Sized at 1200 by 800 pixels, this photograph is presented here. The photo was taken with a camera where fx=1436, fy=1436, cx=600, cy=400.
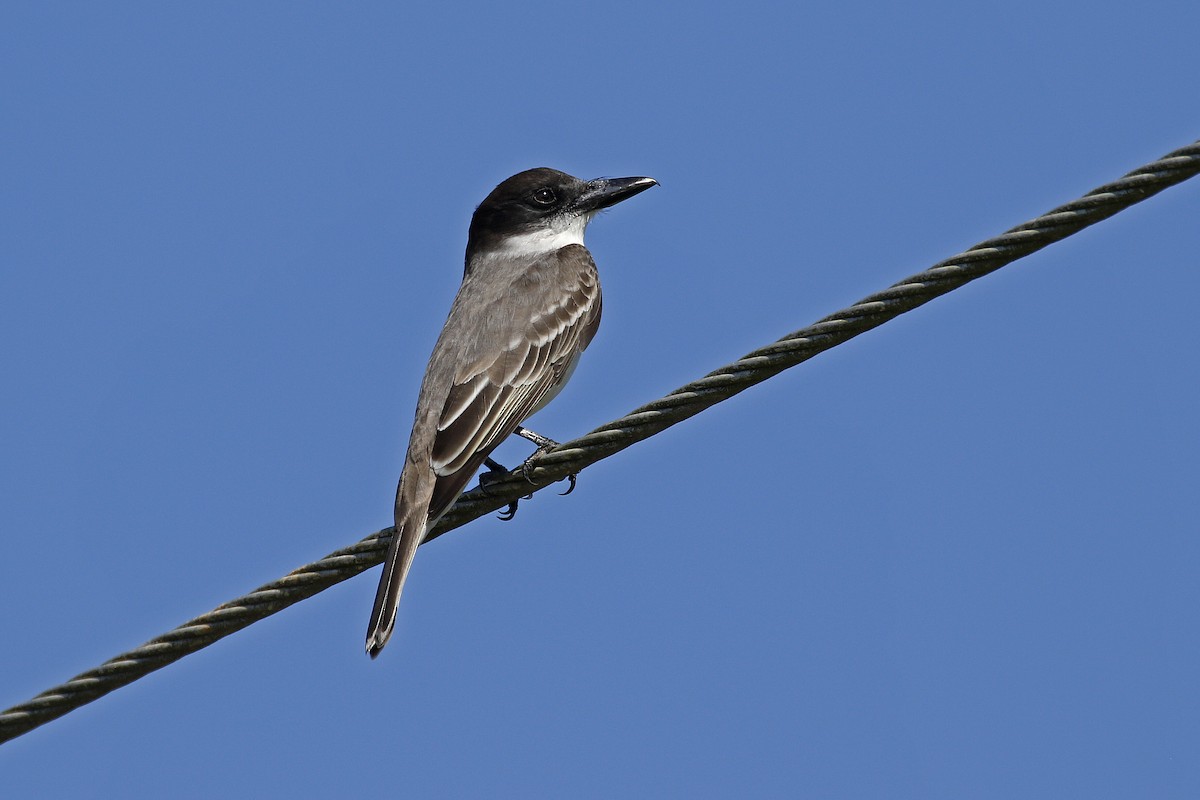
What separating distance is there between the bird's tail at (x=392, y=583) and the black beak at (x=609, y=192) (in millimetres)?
4481

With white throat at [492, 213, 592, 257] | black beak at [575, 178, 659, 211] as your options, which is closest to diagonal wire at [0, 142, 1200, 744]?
white throat at [492, 213, 592, 257]

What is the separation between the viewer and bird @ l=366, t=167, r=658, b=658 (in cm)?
793

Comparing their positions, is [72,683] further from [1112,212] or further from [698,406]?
[1112,212]

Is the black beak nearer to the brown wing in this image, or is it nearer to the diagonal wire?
the brown wing

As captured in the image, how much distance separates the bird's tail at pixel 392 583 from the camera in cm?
753

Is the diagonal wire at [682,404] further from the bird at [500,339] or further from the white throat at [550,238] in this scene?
the white throat at [550,238]

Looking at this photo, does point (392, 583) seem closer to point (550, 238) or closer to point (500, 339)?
point (500, 339)

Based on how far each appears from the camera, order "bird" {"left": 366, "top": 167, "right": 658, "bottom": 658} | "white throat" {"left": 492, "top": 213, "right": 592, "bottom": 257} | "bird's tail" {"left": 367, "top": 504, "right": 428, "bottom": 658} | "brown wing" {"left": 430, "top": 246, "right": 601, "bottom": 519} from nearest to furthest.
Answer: "bird's tail" {"left": 367, "top": 504, "right": 428, "bottom": 658}
"bird" {"left": 366, "top": 167, "right": 658, "bottom": 658}
"brown wing" {"left": 430, "top": 246, "right": 601, "bottom": 519}
"white throat" {"left": 492, "top": 213, "right": 592, "bottom": 257}

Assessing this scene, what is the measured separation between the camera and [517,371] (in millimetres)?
9242

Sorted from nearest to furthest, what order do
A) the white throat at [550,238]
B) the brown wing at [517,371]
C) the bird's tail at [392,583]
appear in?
1. the bird's tail at [392,583]
2. the brown wing at [517,371]
3. the white throat at [550,238]

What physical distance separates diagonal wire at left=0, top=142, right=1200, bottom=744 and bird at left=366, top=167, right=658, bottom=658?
542 millimetres

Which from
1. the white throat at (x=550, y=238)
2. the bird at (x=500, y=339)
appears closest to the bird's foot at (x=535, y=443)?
the bird at (x=500, y=339)

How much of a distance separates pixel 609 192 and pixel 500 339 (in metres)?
2.50

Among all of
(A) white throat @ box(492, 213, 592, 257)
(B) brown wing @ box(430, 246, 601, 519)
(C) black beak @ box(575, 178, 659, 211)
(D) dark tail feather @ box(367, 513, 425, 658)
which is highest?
(C) black beak @ box(575, 178, 659, 211)
